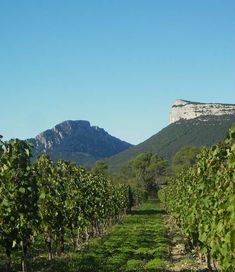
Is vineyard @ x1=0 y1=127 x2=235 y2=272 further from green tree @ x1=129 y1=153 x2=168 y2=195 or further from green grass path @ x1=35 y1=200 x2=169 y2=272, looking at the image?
green tree @ x1=129 y1=153 x2=168 y2=195

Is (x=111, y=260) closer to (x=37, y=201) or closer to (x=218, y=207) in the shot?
(x=37, y=201)

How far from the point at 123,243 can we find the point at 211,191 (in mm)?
19173

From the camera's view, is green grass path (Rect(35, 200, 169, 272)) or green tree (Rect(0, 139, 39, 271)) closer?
green tree (Rect(0, 139, 39, 271))

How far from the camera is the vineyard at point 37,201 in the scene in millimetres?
19000

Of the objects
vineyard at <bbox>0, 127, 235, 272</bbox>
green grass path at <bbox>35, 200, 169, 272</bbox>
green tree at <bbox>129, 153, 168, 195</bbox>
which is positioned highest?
green tree at <bbox>129, 153, 168, 195</bbox>

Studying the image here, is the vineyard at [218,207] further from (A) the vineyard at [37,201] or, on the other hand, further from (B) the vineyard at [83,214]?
(A) the vineyard at [37,201]

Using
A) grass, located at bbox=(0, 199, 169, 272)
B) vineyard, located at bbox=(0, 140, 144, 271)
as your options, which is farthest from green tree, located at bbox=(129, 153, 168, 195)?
grass, located at bbox=(0, 199, 169, 272)

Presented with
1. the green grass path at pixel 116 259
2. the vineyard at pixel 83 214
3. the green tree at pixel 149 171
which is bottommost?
the green grass path at pixel 116 259

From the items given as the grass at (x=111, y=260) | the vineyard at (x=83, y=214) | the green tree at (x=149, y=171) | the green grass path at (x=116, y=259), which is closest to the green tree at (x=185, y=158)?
the green tree at (x=149, y=171)

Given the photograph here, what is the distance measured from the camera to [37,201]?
24531mm

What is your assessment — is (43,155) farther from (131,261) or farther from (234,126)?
(234,126)

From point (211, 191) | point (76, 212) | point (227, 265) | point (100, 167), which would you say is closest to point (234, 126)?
point (227, 265)

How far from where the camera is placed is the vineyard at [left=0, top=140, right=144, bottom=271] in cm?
1900

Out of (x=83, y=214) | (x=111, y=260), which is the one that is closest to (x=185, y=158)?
(x=83, y=214)
